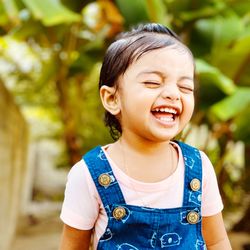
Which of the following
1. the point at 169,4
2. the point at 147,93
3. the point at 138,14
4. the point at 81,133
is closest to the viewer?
the point at 147,93

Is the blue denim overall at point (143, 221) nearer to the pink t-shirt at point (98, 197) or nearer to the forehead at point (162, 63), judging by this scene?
the pink t-shirt at point (98, 197)

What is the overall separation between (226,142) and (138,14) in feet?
4.23

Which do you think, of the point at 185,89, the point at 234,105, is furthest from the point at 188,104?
the point at 234,105

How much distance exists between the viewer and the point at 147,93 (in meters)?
1.10

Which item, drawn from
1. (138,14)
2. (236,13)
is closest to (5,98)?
(138,14)

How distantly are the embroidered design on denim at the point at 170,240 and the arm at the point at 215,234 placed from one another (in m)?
0.14

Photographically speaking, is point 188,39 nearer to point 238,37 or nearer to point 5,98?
point 238,37

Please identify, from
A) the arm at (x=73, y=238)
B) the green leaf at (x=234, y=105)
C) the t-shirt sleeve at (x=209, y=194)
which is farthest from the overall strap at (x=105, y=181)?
the green leaf at (x=234, y=105)

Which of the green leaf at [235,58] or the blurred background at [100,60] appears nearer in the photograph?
the blurred background at [100,60]

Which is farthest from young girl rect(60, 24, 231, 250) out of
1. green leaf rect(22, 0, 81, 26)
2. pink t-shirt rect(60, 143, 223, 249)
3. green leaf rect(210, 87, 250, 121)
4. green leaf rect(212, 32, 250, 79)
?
green leaf rect(212, 32, 250, 79)

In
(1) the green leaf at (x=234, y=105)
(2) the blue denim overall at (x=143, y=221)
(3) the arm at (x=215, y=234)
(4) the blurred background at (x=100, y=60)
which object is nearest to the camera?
(2) the blue denim overall at (x=143, y=221)

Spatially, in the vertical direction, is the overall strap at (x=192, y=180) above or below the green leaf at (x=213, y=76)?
below

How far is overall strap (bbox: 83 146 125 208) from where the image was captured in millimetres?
1103

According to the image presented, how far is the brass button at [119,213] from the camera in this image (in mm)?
1089
